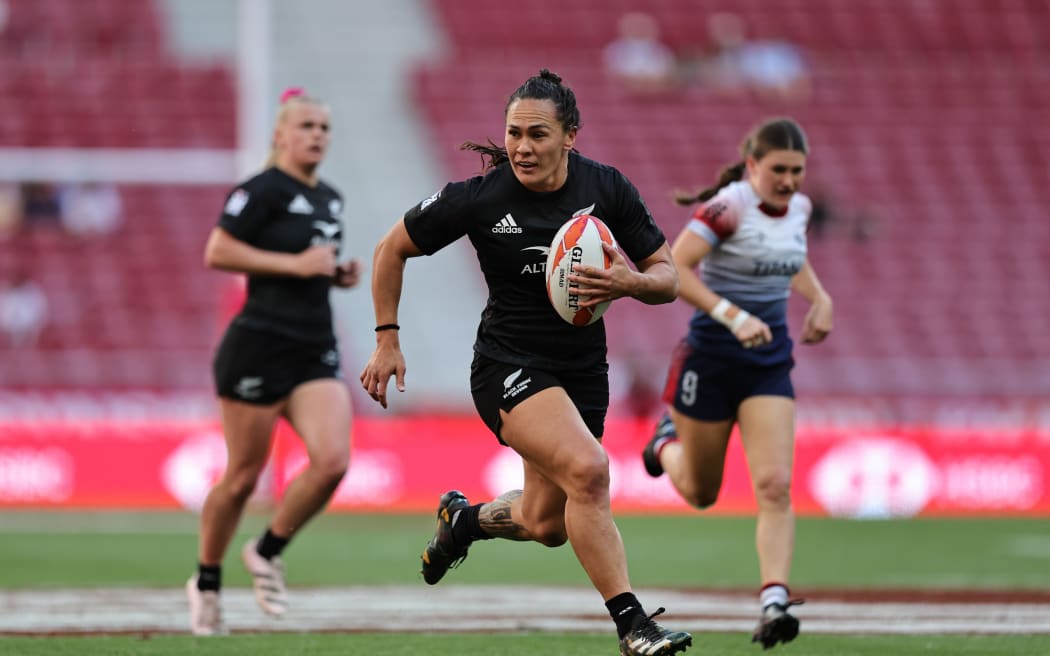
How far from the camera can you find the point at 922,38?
2791 cm

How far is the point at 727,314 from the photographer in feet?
24.5

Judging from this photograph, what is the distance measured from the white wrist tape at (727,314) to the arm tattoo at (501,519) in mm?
1253

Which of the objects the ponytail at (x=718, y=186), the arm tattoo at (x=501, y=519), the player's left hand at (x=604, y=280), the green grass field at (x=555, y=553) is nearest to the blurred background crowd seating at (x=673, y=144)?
the green grass field at (x=555, y=553)

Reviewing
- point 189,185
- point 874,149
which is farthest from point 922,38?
point 189,185

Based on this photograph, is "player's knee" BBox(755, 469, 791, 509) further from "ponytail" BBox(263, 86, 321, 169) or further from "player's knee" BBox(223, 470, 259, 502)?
"ponytail" BBox(263, 86, 321, 169)

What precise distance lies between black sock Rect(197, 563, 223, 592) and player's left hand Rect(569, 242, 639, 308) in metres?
2.75

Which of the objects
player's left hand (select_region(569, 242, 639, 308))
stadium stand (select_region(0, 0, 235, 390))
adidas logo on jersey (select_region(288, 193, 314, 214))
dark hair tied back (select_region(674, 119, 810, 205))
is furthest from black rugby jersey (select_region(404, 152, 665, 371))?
stadium stand (select_region(0, 0, 235, 390))

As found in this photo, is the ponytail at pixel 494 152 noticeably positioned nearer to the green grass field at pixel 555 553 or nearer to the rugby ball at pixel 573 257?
the rugby ball at pixel 573 257

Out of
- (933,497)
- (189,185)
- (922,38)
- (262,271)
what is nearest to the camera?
(262,271)

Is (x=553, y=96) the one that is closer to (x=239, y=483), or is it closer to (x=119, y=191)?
(x=239, y=483)

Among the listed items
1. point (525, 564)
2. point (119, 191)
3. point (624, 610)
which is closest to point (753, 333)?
point (624, 610)

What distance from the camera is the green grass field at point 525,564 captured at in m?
7.01

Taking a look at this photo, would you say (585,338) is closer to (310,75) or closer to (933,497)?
(933,497)

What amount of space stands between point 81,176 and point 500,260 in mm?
17010
